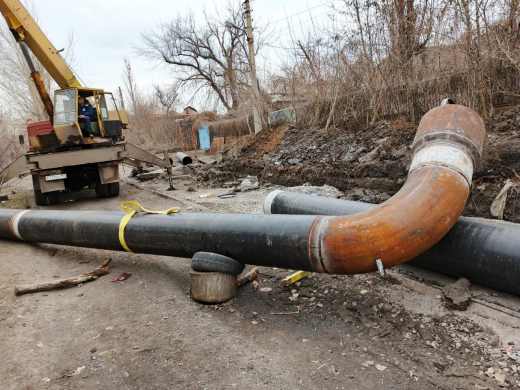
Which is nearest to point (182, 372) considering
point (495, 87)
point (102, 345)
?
point (102, 345)

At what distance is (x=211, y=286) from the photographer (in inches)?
121

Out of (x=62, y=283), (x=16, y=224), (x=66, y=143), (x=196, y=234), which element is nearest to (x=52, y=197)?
(x=66, y=143)

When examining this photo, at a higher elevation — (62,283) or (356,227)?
(356,227)

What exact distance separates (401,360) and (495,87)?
20.5ft

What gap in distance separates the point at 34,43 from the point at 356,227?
976cm

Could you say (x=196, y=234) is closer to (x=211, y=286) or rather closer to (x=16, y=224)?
(x=211, y=286)

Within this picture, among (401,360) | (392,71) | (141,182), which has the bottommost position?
(401,360)

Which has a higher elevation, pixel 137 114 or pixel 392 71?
pixel 137 114

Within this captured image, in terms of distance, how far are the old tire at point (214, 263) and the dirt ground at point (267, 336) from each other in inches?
13.0

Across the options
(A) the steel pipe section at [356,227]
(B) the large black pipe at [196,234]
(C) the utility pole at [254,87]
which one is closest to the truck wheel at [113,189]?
(B) the large black pipe at [196,234]

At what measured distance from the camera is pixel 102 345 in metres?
2.66

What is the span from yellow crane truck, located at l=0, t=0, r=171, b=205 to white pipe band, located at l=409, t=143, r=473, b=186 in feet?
23.0

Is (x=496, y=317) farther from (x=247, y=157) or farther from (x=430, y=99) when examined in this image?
(x=247, y=157)

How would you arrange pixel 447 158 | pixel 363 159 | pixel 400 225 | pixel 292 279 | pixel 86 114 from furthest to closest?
pixel 86 114 → pixel 363 159 → pixel 292 279 → pixel 447 158 → pixel 400 225
